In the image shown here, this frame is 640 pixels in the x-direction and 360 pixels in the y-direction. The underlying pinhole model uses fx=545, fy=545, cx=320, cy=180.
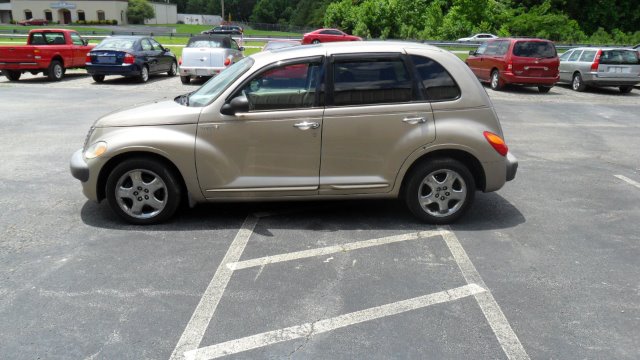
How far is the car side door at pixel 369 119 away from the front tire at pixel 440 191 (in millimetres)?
258

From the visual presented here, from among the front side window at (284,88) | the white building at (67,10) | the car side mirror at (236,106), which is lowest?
the white building at (67,10)

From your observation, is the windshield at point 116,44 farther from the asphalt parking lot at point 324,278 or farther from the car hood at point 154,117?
the car hood at point 154,117

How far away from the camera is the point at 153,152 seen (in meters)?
5.13

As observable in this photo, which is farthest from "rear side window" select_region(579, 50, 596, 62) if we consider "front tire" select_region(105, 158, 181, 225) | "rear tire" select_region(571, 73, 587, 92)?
"front tire" select_region(105, 158, 181, 225)

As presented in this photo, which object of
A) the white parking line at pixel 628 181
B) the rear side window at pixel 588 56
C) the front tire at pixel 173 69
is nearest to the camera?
Result: the white parking line at pixel 628 181

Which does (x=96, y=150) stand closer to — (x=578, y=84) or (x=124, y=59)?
(x=124, y=59)

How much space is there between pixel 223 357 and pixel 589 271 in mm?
3063

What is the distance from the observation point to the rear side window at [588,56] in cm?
1850

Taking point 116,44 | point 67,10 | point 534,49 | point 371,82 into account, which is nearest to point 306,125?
point 371,82

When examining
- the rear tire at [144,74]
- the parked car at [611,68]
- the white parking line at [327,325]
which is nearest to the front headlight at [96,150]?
the white parking line at [327,325]

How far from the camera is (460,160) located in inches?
215

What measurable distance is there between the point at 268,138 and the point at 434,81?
171cm

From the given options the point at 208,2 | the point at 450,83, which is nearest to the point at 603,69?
the point at 450,83

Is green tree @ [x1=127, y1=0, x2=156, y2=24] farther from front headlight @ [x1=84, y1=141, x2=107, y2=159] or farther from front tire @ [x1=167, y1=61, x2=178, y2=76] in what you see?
front headlight @ [x1=84, y1=141, x2=107, y2=159]
